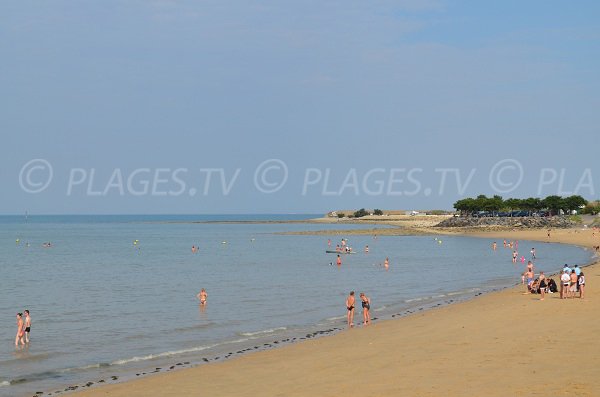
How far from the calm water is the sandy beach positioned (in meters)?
2.64

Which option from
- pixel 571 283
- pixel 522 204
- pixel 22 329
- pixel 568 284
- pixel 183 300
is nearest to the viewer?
pixel 22 329

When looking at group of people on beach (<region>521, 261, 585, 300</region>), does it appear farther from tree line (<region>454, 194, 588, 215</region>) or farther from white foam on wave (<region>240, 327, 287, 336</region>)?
tree line (<region>454, 194, 588, 215</region>)

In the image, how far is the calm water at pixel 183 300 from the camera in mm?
23312

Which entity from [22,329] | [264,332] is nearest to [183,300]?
[264,332]

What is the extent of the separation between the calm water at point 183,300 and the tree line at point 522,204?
345 feet

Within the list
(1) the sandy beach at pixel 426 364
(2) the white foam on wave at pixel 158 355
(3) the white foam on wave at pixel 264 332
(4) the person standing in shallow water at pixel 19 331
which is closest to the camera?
(1) the sandy beach at pixel 426 364

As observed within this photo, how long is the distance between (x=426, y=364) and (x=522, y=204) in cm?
17613

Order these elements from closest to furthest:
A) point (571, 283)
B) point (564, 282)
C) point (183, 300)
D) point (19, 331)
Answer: point (19, 331)
point (564, 282)
point (571, 283)
point (183, 300)

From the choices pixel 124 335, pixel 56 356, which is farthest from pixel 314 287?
pixel 56 356

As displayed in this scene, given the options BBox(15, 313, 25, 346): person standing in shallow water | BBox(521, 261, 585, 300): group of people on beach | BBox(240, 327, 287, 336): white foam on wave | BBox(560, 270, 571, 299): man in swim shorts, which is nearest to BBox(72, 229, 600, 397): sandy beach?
BBox(240, 327, 287, 336): white foam on wave

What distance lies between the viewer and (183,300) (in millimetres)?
40281

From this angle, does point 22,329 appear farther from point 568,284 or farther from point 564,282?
point 568,284

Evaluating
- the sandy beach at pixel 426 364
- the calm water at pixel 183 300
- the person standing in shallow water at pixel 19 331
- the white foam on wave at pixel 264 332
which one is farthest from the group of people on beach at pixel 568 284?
the person standing in shallow water at pixel 19 331

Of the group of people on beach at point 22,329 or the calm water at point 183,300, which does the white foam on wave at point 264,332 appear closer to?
the calm water at point 183,300
